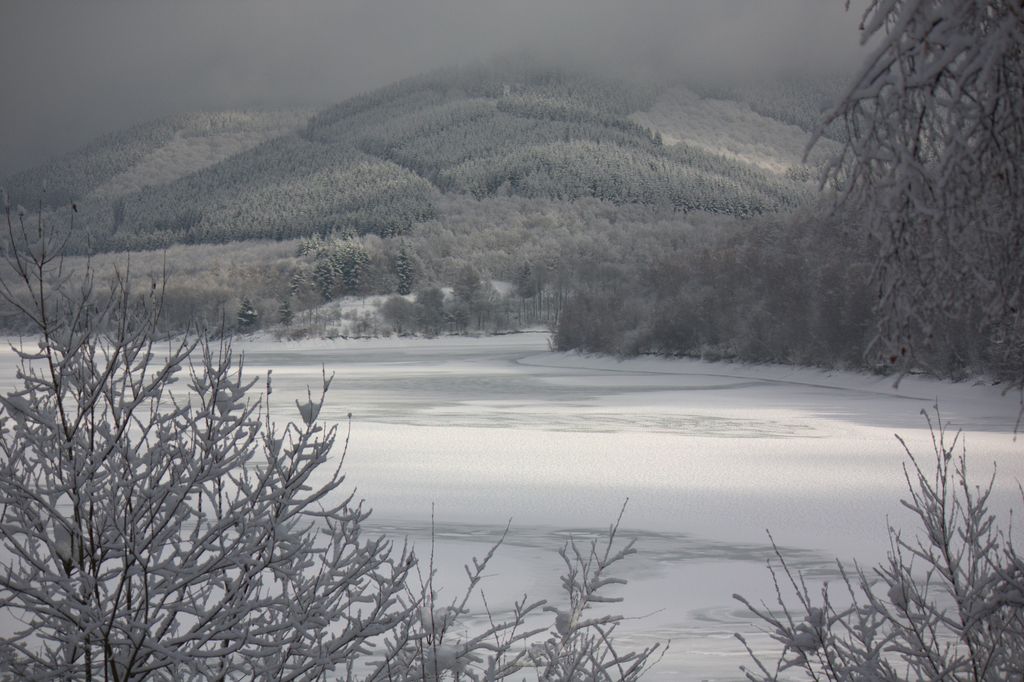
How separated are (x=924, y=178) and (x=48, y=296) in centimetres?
347

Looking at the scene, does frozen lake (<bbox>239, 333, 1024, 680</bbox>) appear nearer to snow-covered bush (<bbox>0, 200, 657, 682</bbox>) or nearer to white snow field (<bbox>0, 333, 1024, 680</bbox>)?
white snow field (<bbox>0, 333, 1024, 680</bbox>)

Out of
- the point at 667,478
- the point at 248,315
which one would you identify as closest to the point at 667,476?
the point at 667,478

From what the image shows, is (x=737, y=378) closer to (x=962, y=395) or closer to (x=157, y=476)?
(x=962, y=395)

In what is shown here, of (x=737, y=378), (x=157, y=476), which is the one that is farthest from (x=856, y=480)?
(x=737, y=378)

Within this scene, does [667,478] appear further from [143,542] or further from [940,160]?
[940,160]

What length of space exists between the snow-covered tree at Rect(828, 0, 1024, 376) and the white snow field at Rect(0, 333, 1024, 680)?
2.03 metres

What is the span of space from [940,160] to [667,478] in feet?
55.7

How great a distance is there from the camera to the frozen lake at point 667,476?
11.7 meters

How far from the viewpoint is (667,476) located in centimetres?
→ 1922

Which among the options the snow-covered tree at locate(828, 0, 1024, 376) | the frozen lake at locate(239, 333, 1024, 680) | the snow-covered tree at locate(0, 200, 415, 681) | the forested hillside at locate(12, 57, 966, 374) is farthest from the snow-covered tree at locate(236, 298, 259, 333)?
the snow-covered tree at locate(828, 0, 1024, 376)

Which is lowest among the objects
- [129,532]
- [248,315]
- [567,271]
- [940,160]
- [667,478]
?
[667,478]

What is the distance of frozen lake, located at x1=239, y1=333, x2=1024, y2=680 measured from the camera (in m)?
11.7

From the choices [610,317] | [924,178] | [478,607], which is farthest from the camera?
[610,317]

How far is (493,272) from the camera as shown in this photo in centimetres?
15850
